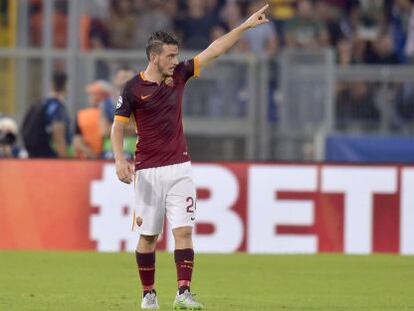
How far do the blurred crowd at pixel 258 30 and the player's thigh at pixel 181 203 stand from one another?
34.3 ft

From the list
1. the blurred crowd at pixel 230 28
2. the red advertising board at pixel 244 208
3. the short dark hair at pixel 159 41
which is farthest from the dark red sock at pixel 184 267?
the blurred crowd at pixel 230 28

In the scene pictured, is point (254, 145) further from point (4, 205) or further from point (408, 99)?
point (4, 205)

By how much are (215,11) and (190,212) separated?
11.5m

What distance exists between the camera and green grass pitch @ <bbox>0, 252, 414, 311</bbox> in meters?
11.1

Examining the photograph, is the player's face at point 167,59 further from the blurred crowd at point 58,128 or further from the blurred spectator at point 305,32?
the blurred spectator at point 305,32

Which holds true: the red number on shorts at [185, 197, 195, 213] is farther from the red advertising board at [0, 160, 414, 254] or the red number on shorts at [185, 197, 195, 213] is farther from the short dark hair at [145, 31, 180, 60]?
the red advertising board at [0, 160, 414, 254]

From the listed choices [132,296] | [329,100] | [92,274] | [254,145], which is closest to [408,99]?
[329,100]

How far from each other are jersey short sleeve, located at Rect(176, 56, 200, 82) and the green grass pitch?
178cm

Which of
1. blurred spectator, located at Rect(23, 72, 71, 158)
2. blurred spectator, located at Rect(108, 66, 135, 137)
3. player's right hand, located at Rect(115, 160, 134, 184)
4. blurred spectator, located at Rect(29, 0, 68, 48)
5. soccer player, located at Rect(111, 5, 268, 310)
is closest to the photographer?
player's right hand, located at Rect(115, 160, 134, 184)

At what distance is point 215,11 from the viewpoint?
21766 millimetres

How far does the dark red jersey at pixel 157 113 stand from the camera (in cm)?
1062

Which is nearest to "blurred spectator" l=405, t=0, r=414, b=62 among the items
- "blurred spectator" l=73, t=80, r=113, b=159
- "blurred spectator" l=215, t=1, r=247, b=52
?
"blurred spectator" l=215, t=1, r=247, b=52

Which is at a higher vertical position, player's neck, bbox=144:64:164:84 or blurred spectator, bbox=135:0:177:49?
blurred spectator, bbox=135:0:177:49

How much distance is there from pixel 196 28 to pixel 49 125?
353 centimetres
